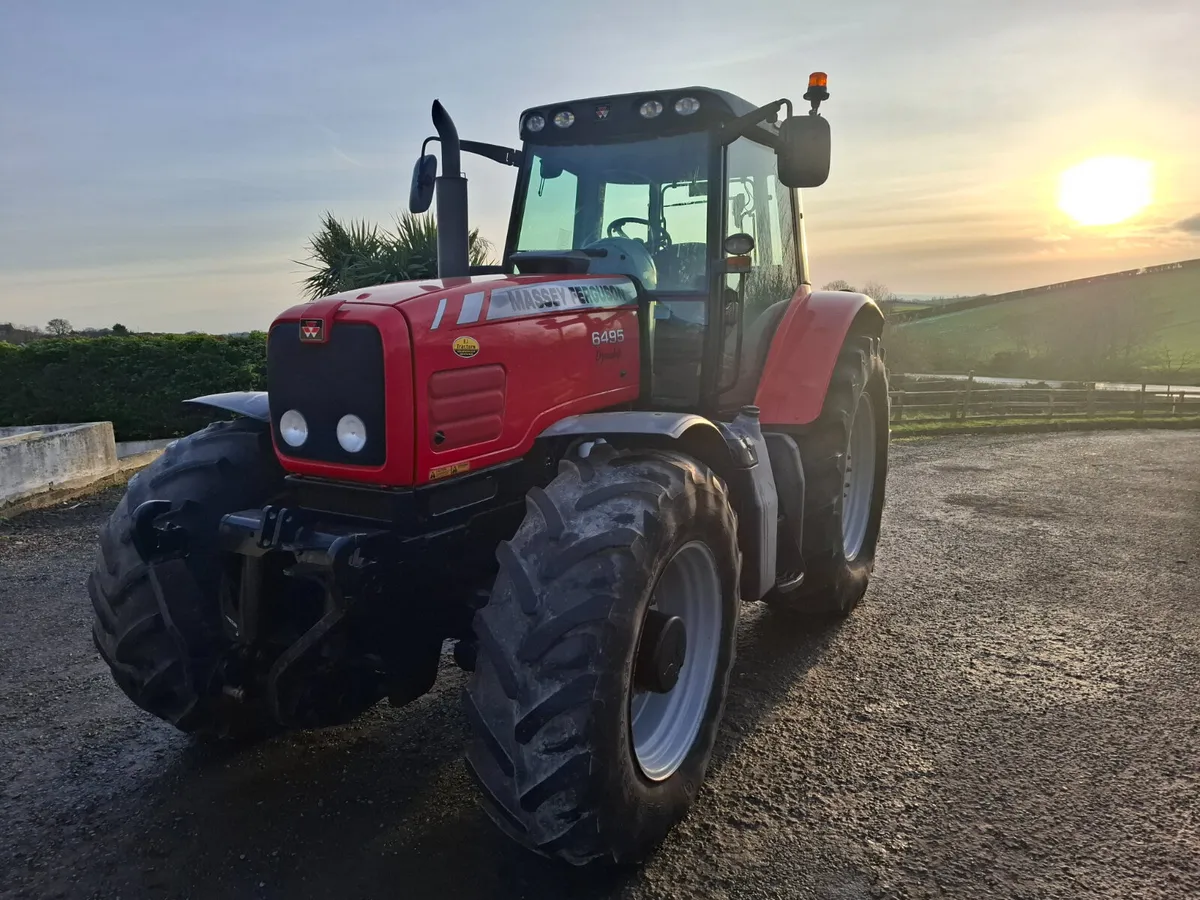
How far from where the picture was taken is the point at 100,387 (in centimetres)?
1049

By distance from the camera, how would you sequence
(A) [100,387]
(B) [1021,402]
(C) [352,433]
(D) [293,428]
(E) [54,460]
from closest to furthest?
(C) [352,433], (D) [293,428], (E) [54,460], (A) [100,387], (B) [1021,402]

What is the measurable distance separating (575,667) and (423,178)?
7.44 ft

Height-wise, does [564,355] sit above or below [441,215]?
below

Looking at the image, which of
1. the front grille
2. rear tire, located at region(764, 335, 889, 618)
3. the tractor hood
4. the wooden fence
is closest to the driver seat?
the tractor hood

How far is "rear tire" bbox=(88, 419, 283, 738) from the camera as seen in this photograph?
114 inches

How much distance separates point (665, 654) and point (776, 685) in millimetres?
1518

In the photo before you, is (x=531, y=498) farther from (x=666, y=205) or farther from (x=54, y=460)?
(x=54, y=460)

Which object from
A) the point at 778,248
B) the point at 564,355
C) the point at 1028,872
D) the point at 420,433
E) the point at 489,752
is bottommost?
the point at 1028,872

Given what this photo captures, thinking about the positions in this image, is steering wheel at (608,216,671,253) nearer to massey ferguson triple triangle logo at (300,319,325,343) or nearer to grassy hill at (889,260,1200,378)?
massey ferguson triple triangle logo at (300,319,325,343)

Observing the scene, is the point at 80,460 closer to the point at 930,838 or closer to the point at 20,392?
the point at 20,392

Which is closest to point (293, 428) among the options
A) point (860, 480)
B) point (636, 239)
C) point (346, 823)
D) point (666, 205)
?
point (346, 823)

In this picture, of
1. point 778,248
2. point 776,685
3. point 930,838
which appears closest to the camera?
point 930,838

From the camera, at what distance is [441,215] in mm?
3693

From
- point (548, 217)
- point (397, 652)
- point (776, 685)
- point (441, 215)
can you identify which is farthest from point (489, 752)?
point (548, 217)
